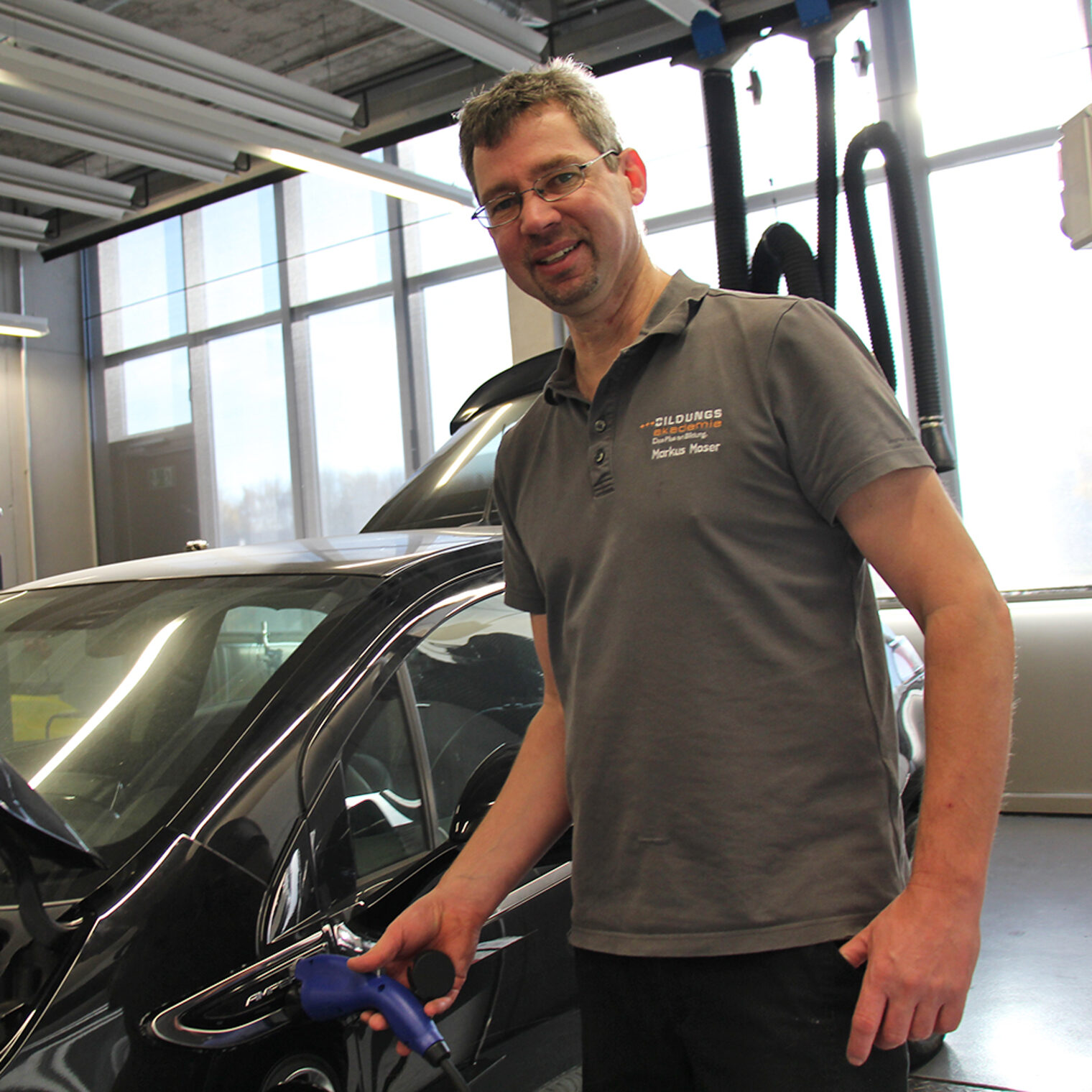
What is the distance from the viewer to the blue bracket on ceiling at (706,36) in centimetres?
514

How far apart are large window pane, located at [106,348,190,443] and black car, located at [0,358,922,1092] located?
26.2 ft

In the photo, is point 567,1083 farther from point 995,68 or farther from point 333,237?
point 333,237

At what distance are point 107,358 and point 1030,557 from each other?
8.33 meters

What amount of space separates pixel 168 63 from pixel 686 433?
5414 mm

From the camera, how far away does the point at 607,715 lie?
1012 mm

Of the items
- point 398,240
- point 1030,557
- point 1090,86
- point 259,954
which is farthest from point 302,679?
point 398,240

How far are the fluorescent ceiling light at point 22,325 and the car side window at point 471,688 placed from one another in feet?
26.9

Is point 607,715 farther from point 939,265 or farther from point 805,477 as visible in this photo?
point 939,265

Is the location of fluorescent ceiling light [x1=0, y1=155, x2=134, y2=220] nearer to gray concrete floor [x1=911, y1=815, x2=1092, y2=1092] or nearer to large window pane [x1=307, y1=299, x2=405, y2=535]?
large window pane [x1=307, y1=299, x2=405, y2=535]

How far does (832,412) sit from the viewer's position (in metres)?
0.92

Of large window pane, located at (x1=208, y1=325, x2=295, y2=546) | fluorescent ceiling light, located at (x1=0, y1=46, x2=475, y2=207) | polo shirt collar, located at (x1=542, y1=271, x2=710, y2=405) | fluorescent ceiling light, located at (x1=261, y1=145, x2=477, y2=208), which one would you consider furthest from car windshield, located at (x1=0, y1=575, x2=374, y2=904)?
large window pane, located at (x1=208, y1=325, x2=295, y2=546)

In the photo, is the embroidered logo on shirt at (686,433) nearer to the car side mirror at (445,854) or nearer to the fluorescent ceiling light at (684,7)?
the car side mirror at (445,854)

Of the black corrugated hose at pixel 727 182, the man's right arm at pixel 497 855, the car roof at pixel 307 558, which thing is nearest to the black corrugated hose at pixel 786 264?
the black corrugated hose at pixel 727 182

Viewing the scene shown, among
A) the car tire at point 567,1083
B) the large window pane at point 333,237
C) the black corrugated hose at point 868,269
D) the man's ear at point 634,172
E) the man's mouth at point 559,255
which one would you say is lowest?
the car tire at point 567,1083
